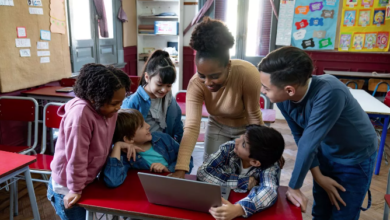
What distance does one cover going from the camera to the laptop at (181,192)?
92cm

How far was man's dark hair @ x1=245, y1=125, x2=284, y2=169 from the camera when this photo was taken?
3.77 feet

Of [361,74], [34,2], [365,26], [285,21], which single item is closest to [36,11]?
[34,2]

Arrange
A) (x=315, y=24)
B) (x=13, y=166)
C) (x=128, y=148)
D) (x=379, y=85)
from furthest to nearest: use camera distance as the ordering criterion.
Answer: (x=315, y=24) < (x=379, y=85) < (x=13, y=166) < (x=128, y=148)

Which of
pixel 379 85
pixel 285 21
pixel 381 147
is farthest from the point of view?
pixel 285 21

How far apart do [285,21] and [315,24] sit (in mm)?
471

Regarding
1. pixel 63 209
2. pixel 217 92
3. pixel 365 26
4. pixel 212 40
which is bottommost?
pixel 63 209

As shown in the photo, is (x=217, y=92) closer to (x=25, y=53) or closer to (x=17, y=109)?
(x=17, y=109)

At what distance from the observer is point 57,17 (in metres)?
3.10

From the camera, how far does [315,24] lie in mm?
4535

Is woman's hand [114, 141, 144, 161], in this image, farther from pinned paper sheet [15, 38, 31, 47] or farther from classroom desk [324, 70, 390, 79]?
classroom desk [324, 70, 390, 79]

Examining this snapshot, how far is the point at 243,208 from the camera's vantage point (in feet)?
3.32

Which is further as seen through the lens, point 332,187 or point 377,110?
point 377,110

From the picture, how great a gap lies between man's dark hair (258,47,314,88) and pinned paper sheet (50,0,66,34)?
2.77 metres

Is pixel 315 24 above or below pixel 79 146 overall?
above
